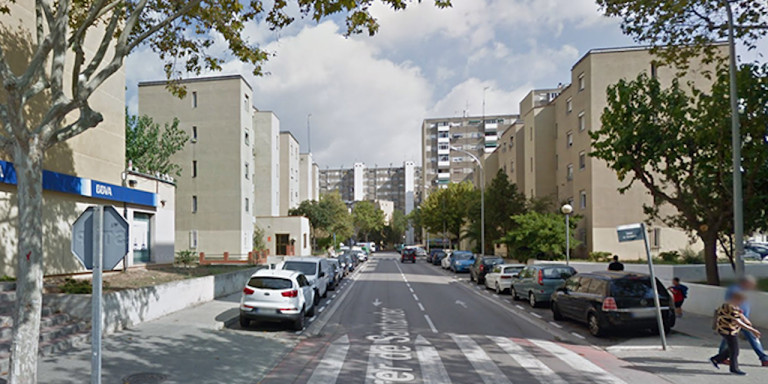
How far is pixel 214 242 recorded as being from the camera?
1563 inches

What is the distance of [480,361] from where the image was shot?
9.47 meters

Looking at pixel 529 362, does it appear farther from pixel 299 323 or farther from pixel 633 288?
pixel 299 323

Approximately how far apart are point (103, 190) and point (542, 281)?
1525 centimetres

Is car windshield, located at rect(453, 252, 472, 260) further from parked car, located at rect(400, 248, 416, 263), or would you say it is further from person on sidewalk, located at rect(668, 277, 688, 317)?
person on sidewalk, located at rect(668, 277, 688, 317)

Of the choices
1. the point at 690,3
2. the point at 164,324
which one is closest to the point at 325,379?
the point at 164,324

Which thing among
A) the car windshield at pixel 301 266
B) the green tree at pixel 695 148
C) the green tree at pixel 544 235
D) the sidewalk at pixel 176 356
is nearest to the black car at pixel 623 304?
the green tree at pixel 695 148

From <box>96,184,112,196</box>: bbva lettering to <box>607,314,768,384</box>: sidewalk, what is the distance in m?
15.8

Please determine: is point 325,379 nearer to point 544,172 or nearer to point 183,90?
point 183,90

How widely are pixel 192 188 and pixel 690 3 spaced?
35.8 meters

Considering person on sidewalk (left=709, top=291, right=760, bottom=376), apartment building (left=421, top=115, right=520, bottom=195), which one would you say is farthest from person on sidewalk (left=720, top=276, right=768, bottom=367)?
apartment building (left=421, top=115, right=520, bottom=195)

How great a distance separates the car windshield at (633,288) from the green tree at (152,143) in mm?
33266

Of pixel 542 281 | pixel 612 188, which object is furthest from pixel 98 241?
pixel 612 188

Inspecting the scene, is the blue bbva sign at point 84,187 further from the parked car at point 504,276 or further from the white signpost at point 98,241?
the parked car at point 504,276

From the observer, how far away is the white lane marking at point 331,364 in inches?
327
